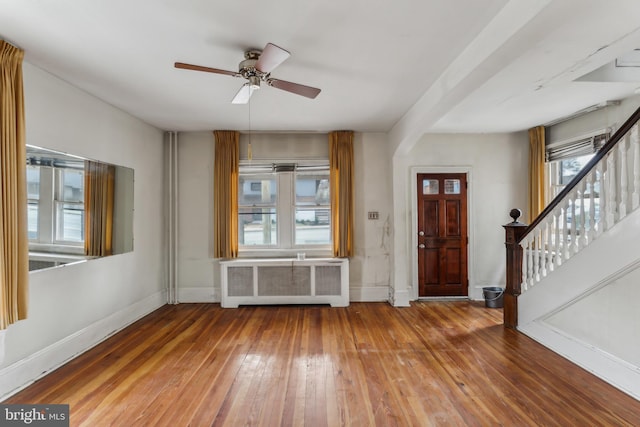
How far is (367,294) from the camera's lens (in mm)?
5121

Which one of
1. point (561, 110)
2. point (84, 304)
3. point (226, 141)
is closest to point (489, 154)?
point (561, 110)

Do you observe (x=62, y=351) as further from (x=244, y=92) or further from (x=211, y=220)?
(x=244, y=92)

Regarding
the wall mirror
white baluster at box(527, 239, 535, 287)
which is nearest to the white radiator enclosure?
the wall mirror

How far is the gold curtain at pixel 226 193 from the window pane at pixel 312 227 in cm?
99

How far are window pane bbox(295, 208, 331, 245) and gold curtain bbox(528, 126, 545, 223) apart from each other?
3172 millimetres

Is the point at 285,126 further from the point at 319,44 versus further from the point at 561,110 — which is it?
the point at 561,110

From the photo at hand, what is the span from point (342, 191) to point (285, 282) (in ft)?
5.39

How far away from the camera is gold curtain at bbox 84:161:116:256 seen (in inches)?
131

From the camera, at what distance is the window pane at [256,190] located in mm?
5172

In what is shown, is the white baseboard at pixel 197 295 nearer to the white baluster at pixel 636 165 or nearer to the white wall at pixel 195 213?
the white wall at pixel 195 213

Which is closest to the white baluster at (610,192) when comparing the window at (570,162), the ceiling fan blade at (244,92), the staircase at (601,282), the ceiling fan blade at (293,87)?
the staircase at (601,282)

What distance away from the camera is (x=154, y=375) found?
2.79 m

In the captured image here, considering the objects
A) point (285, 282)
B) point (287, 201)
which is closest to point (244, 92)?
point (287, 201)

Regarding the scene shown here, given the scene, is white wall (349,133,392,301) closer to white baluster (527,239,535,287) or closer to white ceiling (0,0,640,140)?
white ceiling (0,0,640,140)
